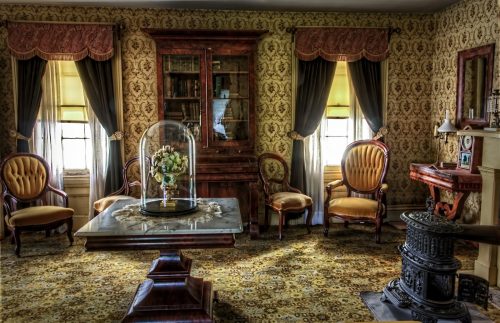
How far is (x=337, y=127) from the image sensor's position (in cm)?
568

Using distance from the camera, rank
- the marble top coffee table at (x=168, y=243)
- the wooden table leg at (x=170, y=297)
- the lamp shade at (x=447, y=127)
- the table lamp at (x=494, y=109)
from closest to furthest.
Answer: the marble top coffee table at (x=168, y=243), the wooden table leg at (x=170, y=297), the table lamp at (x=494, y=109), the lamp shade at (x=447, y=127)

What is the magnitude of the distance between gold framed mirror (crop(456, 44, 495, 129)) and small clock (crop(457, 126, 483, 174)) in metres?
0.34

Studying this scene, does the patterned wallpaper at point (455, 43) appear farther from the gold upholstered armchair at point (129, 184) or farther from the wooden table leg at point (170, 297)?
the gold upholstered armchair at point (129, 184)

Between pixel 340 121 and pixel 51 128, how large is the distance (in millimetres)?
3677

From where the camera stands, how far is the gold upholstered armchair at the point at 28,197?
14.4 feet

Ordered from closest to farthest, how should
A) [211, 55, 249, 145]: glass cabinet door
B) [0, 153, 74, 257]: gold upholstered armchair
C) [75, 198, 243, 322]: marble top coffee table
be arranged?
[75, 198, 243, 322]: marble top coffee table < [0, 153, 74, 257]: gold upholstered armchair < [211, 55, 249, 145]: glass cabinet door

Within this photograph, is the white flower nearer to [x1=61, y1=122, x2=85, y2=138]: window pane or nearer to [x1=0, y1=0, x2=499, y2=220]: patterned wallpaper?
[x1=0, y1=0, x2=499, y2=220]: patterned wallpaper

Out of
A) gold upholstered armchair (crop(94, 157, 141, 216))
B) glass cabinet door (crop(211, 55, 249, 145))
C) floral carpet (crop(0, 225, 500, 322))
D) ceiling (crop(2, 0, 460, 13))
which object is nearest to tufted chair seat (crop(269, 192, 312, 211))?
floral carpet (crop(0, 225, 500, 322))

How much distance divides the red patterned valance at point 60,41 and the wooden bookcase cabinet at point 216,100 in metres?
0.62

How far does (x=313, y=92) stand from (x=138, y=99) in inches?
86.3

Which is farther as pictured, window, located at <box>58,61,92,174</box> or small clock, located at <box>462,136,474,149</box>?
window, located at <box>58,61,92,174</box>

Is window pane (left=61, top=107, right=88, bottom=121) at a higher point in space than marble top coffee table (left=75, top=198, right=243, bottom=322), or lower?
higher

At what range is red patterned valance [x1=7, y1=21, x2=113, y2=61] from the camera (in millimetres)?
4926

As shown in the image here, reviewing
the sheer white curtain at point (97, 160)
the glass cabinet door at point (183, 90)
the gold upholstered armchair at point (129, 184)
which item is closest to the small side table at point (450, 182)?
the glass cabinet door at point (183, 90)
